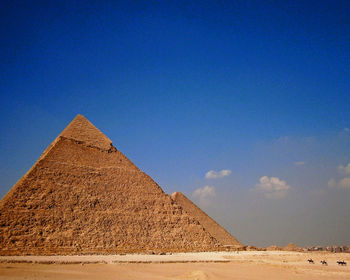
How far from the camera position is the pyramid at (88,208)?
95.3 ft

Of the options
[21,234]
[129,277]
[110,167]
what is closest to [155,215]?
[110,167]

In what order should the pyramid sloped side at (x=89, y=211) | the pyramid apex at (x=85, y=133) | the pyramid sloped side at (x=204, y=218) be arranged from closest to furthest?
the pyramid sloped side at (x=89, y=211) → the pyramid apex at (x=85, y=133) → the pyramid sloped side at (x=204, y=218)

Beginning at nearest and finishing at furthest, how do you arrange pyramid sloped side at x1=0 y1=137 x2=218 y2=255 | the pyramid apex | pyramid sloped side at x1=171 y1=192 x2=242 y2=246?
pyramid sloped side at x1=0 y1=137 x2=218 y2=255 < the pyramid apex < pyramid sloped side at x1=171 y1=192 x2=242 y2=246

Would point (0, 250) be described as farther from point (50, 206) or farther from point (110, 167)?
point (110, 167)

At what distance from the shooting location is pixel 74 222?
31.4m

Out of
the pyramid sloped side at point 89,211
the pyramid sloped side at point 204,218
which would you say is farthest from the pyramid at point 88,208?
the pyramid sloped side at point 204,218

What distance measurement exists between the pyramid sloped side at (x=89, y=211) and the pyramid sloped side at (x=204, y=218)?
66.3 ft

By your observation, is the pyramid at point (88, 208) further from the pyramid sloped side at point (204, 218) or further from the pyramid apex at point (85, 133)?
the pyramid sloped side at point (204, 218)

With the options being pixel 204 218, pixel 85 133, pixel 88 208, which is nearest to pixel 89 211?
pixel 88 208

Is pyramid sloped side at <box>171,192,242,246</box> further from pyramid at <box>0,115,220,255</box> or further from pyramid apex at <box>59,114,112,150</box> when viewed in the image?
pyramid apex at <box>59,114,112,150</box>

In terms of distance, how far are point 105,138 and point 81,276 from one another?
2895 cm

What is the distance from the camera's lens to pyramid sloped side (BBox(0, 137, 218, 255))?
1141 inches

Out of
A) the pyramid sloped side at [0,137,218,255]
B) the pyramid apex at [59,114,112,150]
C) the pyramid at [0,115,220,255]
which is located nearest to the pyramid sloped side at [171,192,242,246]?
the pyramid sloped side at [0,137,218,255]

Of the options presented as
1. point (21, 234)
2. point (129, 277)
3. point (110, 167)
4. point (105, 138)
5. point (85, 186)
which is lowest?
point (129, 277)
